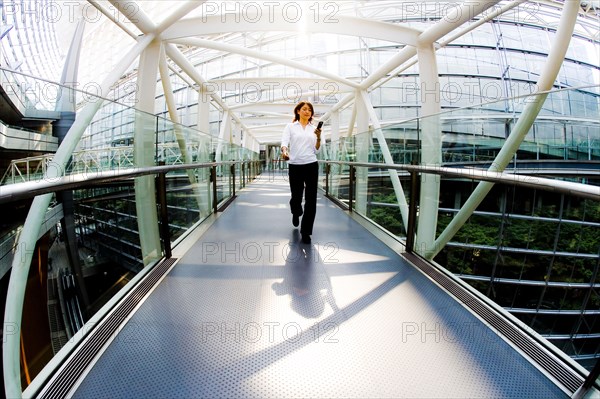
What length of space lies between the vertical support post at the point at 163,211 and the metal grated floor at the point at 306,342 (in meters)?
0.30

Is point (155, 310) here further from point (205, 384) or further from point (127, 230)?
point (127, 230)

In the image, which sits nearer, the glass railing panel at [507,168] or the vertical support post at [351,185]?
the glass railing panel at [507,168]

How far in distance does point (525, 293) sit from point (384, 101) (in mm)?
16523

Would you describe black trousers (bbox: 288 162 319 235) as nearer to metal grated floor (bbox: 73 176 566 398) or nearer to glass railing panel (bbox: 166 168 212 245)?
metal grated floor (bbox: 73 176 566 398)

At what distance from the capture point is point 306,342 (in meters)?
1.72

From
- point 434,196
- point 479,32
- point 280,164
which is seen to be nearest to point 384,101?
point 479,32

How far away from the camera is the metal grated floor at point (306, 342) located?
1396mm

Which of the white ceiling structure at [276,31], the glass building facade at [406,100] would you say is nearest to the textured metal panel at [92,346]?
the glass building facade at [406,100]

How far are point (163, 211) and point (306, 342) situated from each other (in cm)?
202

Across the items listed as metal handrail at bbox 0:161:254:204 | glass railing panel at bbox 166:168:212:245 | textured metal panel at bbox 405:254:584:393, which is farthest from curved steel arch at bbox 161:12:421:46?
textured metal panel at bbox 405:254:584:393

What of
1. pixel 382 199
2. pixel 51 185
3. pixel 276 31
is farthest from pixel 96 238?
pixel 276 31

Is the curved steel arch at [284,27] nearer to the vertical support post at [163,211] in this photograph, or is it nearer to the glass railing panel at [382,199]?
the glass railing panel at [382,199]

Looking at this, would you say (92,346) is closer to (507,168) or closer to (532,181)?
(532,181)

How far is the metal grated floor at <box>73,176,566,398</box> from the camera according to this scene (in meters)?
1.40
